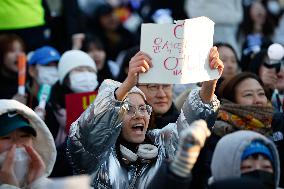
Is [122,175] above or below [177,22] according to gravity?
below

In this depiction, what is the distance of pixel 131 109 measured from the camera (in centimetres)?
610

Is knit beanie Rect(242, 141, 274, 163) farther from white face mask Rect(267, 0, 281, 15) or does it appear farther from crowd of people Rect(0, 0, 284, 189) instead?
white face mask Rect(267, 0, 281, 15)

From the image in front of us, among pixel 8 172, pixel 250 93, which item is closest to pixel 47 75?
pixel 250 93

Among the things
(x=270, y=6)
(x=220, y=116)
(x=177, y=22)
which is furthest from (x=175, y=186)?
(x=270, y=6)

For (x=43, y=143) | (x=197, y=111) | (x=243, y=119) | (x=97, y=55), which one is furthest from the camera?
(x=97, y=55)

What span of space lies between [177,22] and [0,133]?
1.15m

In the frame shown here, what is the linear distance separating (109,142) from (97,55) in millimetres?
4184

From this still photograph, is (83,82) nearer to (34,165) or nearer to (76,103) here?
(76,103)

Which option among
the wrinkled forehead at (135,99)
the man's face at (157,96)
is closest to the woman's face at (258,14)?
the man's face at (157,96)

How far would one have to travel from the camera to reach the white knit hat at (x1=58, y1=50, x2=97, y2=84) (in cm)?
855

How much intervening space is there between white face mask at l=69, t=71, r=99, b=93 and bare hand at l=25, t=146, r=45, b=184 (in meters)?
2.97

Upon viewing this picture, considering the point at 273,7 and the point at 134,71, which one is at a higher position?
the point at 273,7

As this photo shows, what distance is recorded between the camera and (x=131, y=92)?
6.14 m

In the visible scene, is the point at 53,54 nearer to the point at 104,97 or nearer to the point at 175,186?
the point at 104,97
